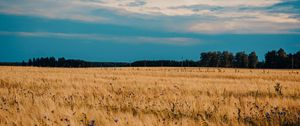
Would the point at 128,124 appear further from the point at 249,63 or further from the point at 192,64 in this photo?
the point at 192,64

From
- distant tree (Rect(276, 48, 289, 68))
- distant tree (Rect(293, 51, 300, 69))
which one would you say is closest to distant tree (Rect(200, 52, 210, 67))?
distant tree (Rect(276, 48, 289, 68))

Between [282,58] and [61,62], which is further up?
[282,58]

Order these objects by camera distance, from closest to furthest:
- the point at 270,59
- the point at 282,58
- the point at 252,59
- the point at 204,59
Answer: the point at 282,58, the point at 270,59, the point at 252,59, the point at 204,59

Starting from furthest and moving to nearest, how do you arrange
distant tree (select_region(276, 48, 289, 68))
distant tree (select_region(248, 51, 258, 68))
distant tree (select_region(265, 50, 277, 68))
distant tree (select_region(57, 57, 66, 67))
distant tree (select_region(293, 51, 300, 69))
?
distant tree (select_region(57, 57, 66, 67)) < distant tree (select_region(248, 51, 258, 68)) < distant tree (select_region(265, 50, 277, 68)) < distant tree (select_region(276, 48, 289, 68)) < distant tree (select_region(293, 51, 300, 69))

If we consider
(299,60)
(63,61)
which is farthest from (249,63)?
(63,61)

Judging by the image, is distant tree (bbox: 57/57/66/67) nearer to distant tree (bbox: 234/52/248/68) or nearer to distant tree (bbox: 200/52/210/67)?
distant tree (bbox: 200/52/210/67)

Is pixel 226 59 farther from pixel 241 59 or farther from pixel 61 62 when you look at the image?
pixel 61 62

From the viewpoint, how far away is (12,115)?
23.2 feet

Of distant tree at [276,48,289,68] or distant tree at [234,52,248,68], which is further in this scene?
distant tree at [234,52,248,68]

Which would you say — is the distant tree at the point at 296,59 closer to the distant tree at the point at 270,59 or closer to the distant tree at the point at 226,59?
the distant tree at the point at 270,59

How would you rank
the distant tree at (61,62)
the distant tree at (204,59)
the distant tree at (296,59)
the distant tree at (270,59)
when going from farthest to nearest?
1. the distant tree at (61,62)
2. the distant tree at (204,59)
3. the distant tree at (270,59)
4. the distant tree at (296,59)

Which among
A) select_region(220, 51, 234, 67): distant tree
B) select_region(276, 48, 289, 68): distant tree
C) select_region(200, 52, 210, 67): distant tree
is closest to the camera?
select_region(276, 48, 289, 68): distant tree

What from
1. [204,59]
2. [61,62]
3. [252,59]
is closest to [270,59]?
[252,59]

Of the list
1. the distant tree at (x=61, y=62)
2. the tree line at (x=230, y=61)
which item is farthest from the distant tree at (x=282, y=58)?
the distant tree at (x=61, y=62)
